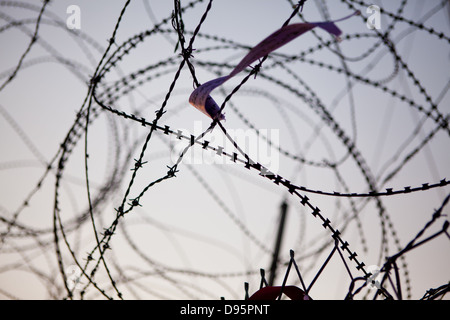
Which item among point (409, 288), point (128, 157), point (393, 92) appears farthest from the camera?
point (128, 157)

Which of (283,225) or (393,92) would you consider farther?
(283,225)

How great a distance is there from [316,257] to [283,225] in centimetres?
213

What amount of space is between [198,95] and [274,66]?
124 centimetres

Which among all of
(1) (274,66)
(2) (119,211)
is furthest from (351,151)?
(2) (119,211)
